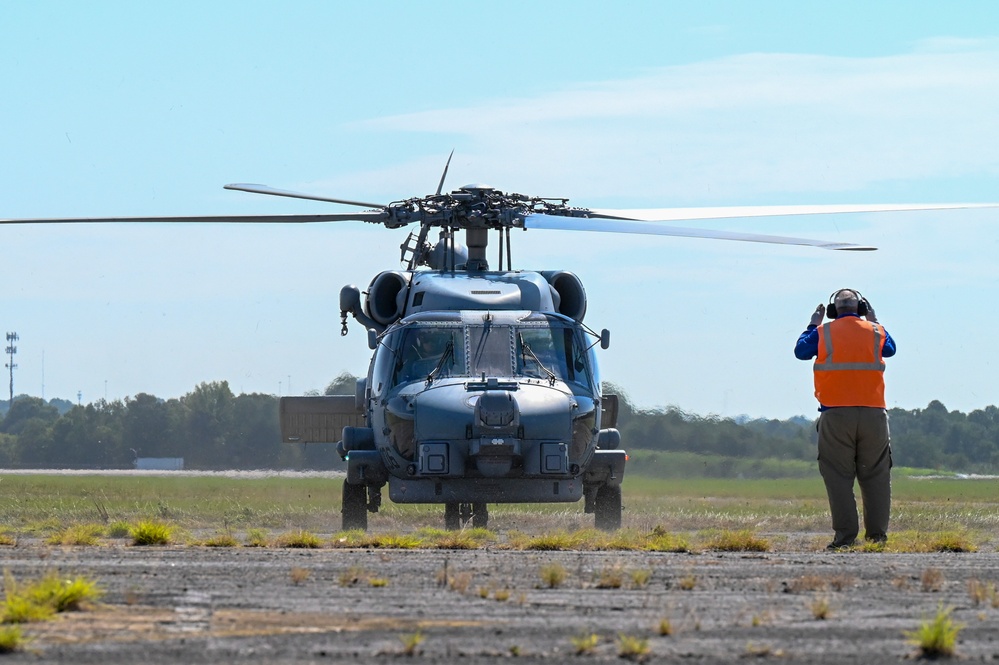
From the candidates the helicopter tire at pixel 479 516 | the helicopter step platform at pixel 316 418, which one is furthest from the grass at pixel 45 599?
the helicopter step platform at pixel 316 418

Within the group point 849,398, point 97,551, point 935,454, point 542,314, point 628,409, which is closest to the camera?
point 97,551

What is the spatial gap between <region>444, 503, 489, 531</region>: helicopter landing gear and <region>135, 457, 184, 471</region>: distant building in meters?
30.7

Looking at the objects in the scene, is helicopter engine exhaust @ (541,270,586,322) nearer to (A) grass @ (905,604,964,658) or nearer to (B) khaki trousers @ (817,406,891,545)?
(B) khaki trousers @ (817,406,891,545)

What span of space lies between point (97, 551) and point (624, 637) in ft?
18.9

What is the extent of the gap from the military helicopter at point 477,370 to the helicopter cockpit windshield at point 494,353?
0.05 feet

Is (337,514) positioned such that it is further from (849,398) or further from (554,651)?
(554,651)

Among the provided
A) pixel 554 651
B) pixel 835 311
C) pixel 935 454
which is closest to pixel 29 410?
pixel 935 454

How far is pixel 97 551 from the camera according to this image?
35.5ft

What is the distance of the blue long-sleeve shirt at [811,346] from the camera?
42.3ft

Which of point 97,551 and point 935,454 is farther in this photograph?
point 935,454

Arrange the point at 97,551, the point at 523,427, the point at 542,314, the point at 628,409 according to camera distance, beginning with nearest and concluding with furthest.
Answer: the point at 97,551
the point at 523,427
the point at 542,314
the point at 628,409

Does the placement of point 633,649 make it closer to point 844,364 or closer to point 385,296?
point 844,364

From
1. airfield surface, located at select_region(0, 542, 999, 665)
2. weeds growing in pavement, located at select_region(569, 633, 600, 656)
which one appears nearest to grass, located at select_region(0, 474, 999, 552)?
airfield surface, located at select_region(0, 542, 999, 665)

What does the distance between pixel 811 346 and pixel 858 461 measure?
1008mm
